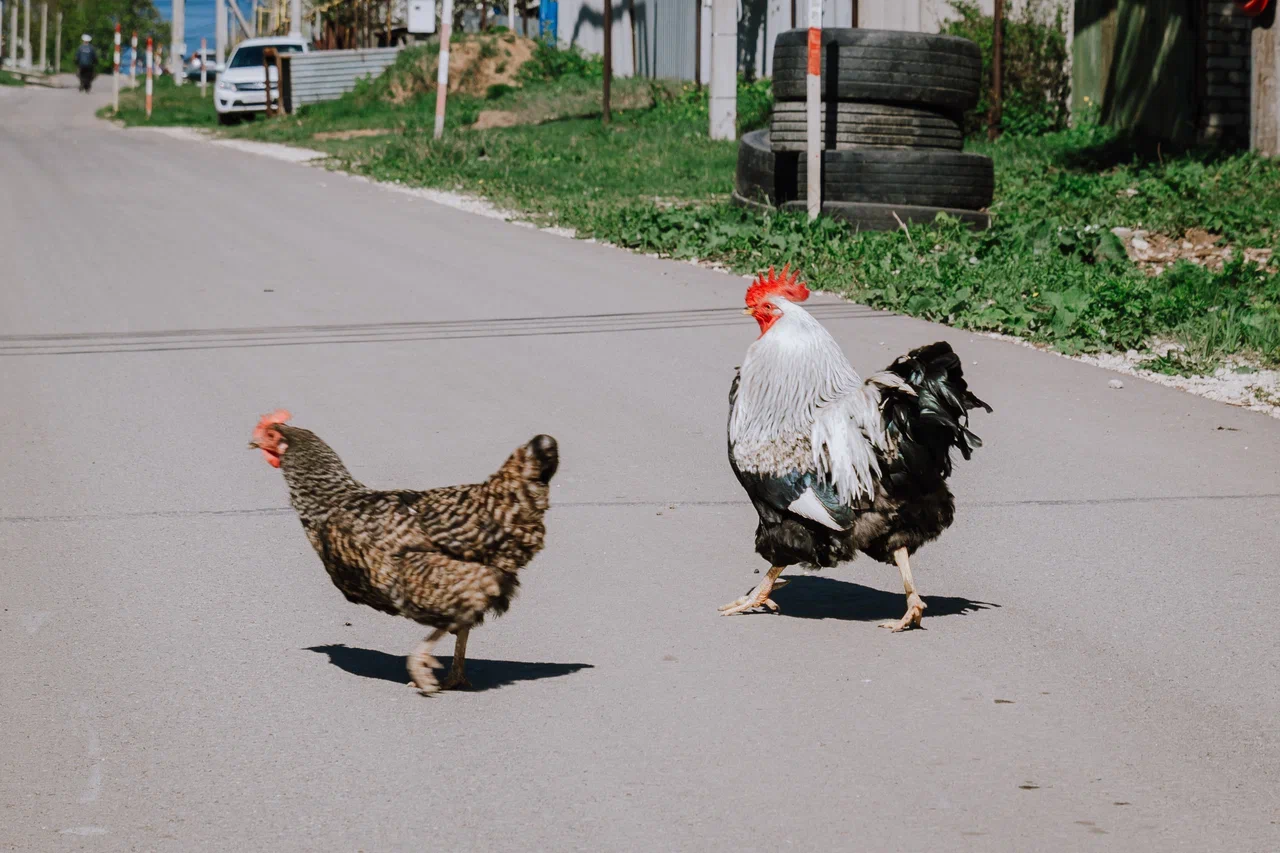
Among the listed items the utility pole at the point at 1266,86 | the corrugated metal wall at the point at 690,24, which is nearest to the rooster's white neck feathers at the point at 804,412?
the utility pole at the point at 1266,86

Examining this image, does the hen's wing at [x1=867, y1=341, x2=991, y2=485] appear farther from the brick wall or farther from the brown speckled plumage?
the brick wall

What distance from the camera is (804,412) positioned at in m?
5.89

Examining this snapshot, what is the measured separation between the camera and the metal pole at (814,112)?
52.5ft

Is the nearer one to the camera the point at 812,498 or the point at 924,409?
the point at 924,409

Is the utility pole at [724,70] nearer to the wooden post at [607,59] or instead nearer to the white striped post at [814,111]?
the wooden post at [607,59]

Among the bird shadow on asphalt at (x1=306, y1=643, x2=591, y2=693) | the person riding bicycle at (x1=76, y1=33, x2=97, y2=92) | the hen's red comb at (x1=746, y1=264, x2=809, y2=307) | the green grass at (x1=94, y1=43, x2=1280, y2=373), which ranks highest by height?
the person riding bicycle at (x1=76, y1=33, x2=97, y2=92)

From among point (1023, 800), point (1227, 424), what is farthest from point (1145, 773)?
point (1227, 424)

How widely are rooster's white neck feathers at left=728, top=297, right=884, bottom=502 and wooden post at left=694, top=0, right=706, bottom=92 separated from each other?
1059 inches

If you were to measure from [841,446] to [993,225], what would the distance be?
10.9 metres

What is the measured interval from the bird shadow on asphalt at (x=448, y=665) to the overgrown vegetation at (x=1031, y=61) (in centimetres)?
2036

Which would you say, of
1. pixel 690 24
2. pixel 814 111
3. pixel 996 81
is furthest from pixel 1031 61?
pixel 690 24

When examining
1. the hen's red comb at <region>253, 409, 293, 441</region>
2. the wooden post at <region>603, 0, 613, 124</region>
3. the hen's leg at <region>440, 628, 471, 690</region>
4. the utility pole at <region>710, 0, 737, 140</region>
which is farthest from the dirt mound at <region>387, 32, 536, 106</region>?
the hen's leg at <region>440, 628, 471, 690</region>

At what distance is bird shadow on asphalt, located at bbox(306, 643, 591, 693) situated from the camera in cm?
549

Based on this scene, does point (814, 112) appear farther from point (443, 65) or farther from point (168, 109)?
point (168, 109)
